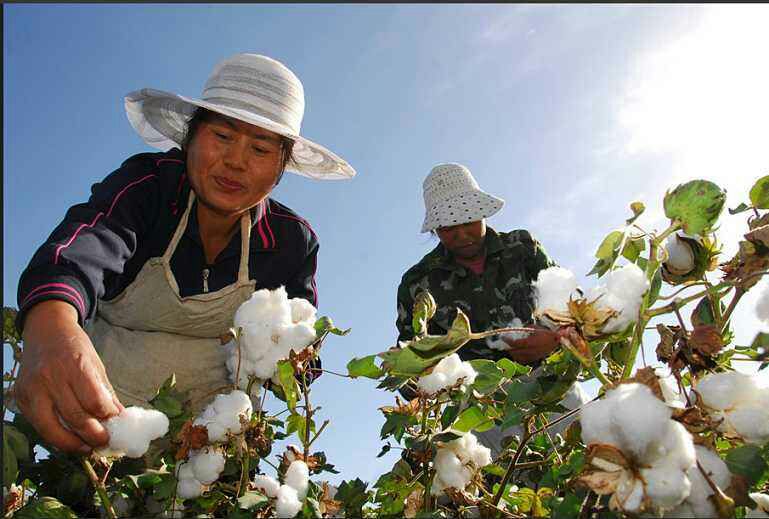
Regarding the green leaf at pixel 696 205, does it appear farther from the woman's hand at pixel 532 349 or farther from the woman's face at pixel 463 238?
the woman's face at pixel 463 238

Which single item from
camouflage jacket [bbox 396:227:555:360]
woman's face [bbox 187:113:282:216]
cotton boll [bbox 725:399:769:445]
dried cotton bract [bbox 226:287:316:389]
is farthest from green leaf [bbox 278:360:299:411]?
camouflage jacket [bbox 396:227:555:360]

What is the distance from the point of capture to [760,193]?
846mm

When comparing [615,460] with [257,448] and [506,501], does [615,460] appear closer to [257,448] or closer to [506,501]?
[506,501]

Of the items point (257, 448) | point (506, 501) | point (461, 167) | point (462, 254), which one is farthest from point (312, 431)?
point (461, 167)

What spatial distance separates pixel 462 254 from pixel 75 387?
2.41m

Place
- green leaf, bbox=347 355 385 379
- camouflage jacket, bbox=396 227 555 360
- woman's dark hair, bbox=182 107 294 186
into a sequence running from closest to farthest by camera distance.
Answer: green leaf, bbox=347 355 385 379 < woman's dark hair, bbox=182 107 294 186 < camouflage jacket, bbox=396 227 555 360

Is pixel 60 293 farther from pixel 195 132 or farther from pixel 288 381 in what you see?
pixel 195 132

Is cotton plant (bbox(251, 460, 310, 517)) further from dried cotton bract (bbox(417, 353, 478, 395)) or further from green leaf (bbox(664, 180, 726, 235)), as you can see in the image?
green leaf (bbox(664, 180, 726, 235))

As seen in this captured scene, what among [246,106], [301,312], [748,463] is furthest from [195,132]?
[748,463]

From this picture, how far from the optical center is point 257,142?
5.76ft

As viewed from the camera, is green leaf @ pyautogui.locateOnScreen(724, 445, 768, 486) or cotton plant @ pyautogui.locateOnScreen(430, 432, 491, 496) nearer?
green leaf @ pyautogui.locateOnScreen(724, 445, 768, 486)

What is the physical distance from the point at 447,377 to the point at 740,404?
1.29ft

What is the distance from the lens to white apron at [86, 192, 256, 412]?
1756mm

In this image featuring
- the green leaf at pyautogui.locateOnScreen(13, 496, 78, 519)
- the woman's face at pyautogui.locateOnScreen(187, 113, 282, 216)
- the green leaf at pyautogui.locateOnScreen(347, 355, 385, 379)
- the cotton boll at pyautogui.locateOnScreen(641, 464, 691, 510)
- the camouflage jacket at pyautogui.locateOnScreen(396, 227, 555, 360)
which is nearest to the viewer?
the cotton boll at pyautogui.locateOnScreen(641, 464, 691, 510)
